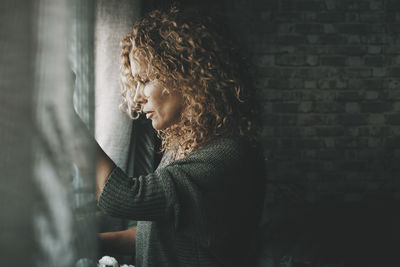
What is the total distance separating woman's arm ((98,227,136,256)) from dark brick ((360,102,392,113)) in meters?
1.86

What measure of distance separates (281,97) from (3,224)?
219 cm

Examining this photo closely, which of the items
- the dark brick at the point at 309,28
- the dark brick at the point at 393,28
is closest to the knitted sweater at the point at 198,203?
the dark brick at the point at 309,28

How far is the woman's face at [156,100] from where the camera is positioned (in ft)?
2.90

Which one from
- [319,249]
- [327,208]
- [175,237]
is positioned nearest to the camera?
[175,237]

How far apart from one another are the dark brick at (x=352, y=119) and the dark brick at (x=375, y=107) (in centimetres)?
5

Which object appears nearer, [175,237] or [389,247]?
[175,237]

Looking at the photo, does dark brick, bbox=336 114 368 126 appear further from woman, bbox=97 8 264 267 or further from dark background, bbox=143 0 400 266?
woman, bbox=97 8 264 267

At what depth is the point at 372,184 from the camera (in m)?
2.44

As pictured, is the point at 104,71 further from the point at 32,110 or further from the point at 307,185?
the point at 307,185

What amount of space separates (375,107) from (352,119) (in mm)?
179

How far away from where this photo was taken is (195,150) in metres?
0.90

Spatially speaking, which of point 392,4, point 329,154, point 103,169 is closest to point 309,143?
point 329,154

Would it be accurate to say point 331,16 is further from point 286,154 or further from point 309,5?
point 286,154

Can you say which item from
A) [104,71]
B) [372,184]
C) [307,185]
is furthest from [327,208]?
[104,71]
